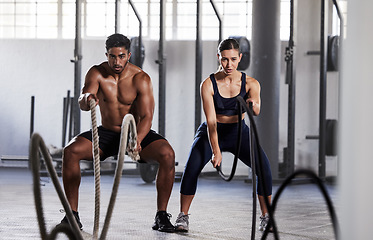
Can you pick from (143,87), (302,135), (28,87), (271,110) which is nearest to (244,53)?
(271,110)

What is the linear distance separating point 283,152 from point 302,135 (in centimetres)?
71

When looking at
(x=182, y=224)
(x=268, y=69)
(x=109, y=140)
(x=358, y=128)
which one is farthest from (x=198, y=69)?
(x=358, y=128)

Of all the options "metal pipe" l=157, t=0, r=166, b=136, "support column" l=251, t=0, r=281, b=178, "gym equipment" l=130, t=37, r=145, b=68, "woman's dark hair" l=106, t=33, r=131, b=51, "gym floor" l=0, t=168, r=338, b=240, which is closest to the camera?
"woman's dark hair" l=106, t=33, r=131, b=51

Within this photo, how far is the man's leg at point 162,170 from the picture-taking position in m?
3.59

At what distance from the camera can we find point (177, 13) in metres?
9.87

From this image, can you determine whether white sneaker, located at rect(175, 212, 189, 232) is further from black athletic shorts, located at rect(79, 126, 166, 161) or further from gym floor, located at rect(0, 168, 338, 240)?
black athletic shorts, located at rect(79, 126, 166, 161)

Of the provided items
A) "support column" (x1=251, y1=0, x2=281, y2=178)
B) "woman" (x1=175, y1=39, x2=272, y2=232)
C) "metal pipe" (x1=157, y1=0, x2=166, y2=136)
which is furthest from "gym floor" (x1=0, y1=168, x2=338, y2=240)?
"metal pipe" (x1=157, y1=0, x2=166, y2=136)

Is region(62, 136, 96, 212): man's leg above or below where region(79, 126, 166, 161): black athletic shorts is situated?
below

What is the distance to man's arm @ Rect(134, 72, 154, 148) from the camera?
360cm

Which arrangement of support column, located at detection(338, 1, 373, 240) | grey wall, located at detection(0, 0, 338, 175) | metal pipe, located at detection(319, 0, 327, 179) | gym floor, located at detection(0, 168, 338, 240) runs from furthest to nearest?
grey wall, located at detection(0, 0, 338, 175) → metal pipe, located at detection(319, 0, 327, 179) → gym floor, located at detection(0, 168, 338, 240) → support column, located at detection(338, 1, 373, 240)

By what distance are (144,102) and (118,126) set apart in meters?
0.22

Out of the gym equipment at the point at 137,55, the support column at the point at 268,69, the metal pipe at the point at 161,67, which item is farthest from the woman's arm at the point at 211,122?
the gym equipment at the point at 137,55

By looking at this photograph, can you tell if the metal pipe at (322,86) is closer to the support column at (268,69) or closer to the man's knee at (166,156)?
the support column at (268,69)

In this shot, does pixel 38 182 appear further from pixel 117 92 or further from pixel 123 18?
pixel 123 18
